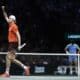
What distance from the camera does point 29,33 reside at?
2323 cm

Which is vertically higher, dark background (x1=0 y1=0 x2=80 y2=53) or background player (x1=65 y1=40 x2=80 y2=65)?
dark background (x1=0 y1=0 x2=80 y2=53)

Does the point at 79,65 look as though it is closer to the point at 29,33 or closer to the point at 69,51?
the point at 69,51

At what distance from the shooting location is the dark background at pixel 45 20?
23172mm

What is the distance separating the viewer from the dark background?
76.0 ft

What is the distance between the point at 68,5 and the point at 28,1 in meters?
1.57

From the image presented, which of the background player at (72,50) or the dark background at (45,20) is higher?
the dark background at (45,20)

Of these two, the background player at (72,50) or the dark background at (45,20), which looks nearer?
the background player at (72,50)

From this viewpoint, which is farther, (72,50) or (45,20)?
(45,20)

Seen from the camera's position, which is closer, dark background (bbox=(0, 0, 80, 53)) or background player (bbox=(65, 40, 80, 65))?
background player (bbox=(65, 40, 80, 65))

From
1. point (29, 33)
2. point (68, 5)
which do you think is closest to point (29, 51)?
point (29, 33)

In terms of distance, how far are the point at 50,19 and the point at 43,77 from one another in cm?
366

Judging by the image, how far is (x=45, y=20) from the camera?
23281 millimetres

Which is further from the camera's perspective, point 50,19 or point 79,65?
point 50,19

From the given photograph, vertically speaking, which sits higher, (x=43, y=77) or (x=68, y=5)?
(x=68, y=5)
